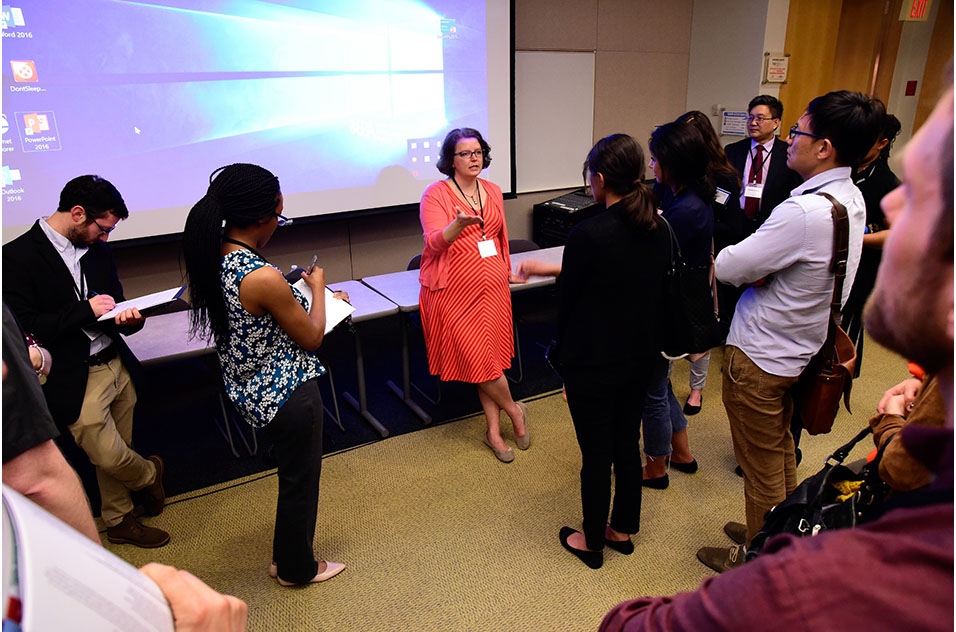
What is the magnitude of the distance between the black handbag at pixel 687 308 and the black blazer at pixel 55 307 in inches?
78.0

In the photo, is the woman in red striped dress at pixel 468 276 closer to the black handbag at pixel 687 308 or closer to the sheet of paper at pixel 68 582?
the black handbag at pixel 687 308

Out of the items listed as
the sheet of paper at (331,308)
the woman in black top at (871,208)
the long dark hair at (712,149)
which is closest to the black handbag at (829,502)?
the long dark hair at (712,149)

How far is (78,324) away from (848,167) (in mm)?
2558

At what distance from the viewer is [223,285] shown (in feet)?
5.66

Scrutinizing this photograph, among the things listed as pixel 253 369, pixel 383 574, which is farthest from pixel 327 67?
pixel 383 574

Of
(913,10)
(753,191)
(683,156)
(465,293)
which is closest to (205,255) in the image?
(465,293)

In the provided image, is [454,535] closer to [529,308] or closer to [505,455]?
[505,455]

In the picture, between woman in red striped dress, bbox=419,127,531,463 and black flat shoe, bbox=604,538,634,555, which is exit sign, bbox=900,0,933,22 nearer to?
woman in red striped dress, bbox=419,127,531,463

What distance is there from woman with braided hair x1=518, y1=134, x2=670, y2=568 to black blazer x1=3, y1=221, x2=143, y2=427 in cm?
165

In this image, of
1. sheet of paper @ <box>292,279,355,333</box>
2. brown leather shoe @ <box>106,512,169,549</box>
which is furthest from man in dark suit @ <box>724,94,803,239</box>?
brown leather shoe @ <box>106,512,169,549</box>

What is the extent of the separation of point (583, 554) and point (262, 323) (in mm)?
1460

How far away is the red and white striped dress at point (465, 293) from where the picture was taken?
2.74 m

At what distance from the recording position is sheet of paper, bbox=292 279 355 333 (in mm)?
1959

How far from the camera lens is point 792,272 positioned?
5.88 ft
